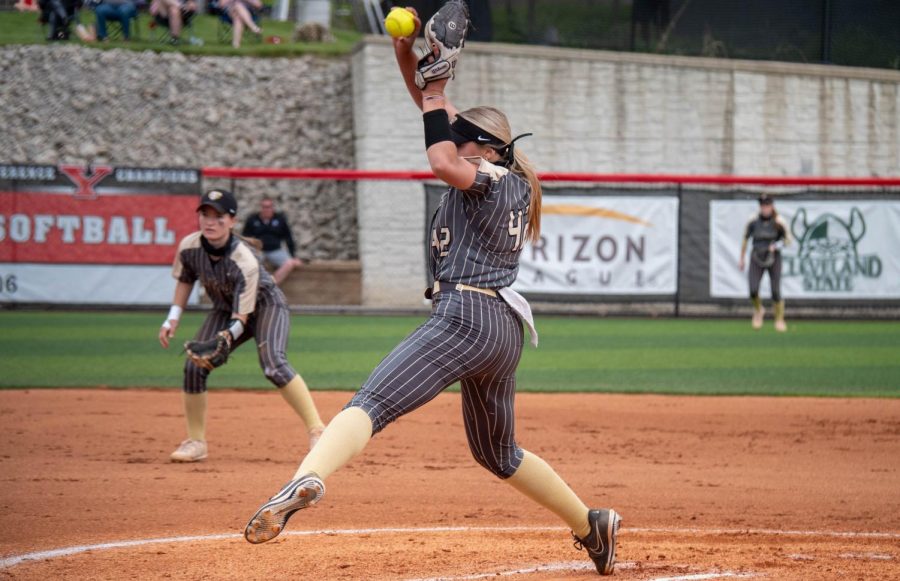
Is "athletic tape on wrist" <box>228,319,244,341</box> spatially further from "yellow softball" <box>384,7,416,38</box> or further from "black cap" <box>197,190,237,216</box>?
"yellow softball" <box>384,7,416,38</box>

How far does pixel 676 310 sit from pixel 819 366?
558cm

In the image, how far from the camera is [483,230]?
407 cm

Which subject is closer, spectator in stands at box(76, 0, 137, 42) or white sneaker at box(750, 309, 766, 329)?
white sneaker at box(750, 309, 766, 329)

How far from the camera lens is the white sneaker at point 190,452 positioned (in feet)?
24.5

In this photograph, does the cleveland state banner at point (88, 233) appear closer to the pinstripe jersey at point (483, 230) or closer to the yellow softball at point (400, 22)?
the pinstripe jersey at point (483, 230)

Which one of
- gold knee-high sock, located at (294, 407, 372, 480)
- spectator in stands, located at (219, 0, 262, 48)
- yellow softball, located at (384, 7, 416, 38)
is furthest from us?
spectator in stands, located at (219, 0, 262, 48)

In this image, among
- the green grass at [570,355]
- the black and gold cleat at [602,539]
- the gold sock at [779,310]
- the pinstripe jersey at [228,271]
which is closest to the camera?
the black and gold cleat at [602,539]

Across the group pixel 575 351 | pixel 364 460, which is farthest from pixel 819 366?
pixel 364 460

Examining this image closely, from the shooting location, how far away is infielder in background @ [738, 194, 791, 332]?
16.7 meters

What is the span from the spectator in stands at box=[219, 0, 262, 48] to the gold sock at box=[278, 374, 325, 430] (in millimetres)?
16762

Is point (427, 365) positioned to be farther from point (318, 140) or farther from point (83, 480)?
point (318, 140)

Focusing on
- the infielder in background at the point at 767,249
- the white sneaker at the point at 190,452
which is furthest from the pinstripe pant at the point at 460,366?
the infielder in background at the point at 767,249

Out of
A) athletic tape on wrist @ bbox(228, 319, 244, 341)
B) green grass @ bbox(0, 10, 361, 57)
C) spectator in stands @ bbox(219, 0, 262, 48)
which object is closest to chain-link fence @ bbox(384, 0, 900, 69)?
green grass @ bbox(0, 10, 361, 57)

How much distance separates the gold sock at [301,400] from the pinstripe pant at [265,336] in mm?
60
